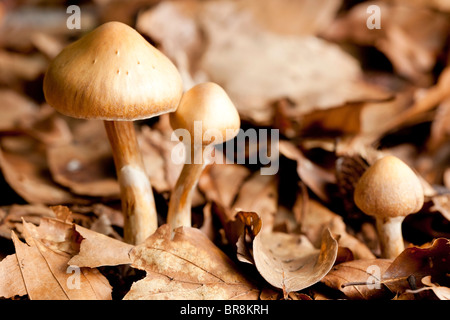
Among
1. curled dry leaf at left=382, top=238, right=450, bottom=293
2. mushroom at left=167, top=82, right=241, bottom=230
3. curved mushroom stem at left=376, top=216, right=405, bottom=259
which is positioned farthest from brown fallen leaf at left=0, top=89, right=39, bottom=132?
curled dry leaf at left=382, top=238, right=450, bottom=293

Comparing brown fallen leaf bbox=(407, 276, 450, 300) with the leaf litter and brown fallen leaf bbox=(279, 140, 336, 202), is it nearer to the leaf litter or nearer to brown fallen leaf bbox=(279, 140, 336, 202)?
the leaf litter

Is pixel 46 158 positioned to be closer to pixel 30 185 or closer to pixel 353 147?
pixel 30 185

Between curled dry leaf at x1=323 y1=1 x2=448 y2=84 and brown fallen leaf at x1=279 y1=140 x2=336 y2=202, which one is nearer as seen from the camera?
brown fallen leaf at x1=279 y1=140 x2=336 y2=202

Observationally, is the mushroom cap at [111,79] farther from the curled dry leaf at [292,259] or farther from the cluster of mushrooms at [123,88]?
the curled dry leaf at [292,259]

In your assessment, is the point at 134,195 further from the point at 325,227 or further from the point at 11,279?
the point at 325,227

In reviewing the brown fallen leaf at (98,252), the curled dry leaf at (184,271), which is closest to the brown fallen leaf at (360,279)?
the curled dry leaf at (184,271)

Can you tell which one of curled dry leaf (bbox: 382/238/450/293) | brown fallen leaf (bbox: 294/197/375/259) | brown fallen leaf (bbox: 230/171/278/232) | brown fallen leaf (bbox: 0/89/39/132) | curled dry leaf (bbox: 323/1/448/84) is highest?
curled dry leaf (bbox: 323/1/448/84)
